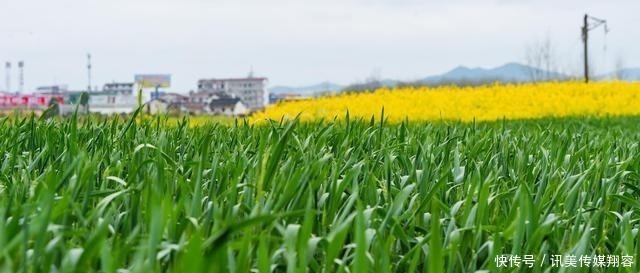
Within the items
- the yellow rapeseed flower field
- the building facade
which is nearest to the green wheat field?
the yellow rapeseed flower field

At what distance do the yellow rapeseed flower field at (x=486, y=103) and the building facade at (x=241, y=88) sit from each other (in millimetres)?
12808

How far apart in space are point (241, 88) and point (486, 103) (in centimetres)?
2167

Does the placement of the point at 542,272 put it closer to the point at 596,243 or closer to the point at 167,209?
the point at 596,243

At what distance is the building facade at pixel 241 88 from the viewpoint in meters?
28.2

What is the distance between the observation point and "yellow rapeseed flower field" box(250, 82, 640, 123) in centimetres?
1145

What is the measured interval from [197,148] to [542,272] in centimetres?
124

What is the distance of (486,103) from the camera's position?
1230 cm

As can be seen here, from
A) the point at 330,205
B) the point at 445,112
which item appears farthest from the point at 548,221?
the point at 445,112

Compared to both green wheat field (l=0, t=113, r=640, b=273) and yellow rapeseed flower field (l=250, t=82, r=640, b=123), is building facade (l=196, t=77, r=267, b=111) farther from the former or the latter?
green wheat field (l=0, t=113, r=640, b=273)

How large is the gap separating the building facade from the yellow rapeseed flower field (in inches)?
504

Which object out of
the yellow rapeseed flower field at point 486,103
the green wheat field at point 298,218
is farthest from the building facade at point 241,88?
the green wheat field at point 298,218

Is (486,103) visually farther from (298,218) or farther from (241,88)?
(241,88)

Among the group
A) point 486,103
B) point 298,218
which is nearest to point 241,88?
point 486,103

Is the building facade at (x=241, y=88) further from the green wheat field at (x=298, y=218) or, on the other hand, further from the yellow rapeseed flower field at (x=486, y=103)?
the green wheat field at (x=298, y=218)
